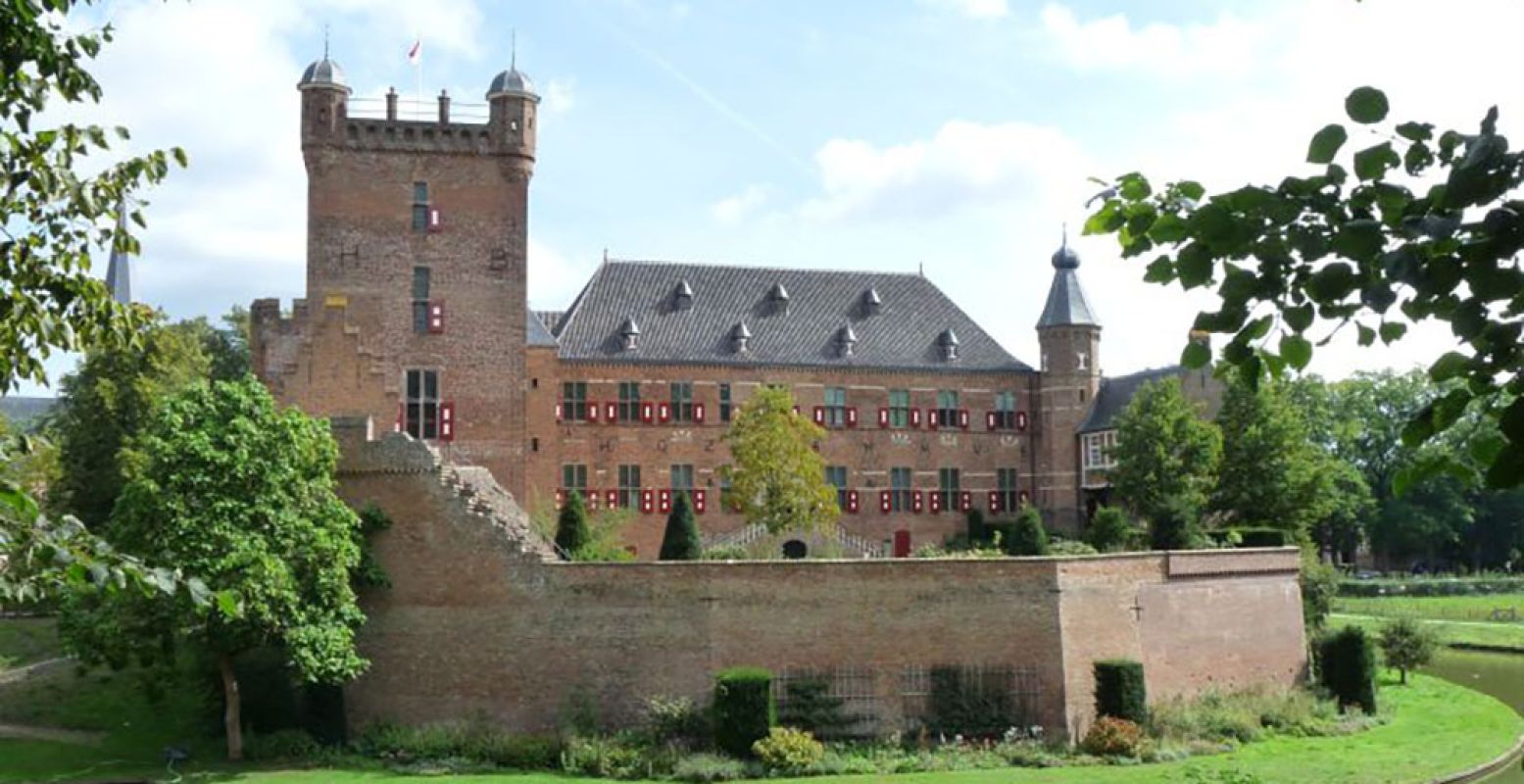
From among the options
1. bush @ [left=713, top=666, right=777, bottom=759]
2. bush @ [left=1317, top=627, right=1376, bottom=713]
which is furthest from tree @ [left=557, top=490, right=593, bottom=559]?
Result: bush @ [left=1317, top=627, right=1376, bottom=713]

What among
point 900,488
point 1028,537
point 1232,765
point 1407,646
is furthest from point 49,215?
point 900,488

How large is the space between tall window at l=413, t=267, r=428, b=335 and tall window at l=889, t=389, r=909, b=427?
16.3 metres

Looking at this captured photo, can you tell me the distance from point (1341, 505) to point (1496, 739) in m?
25.3

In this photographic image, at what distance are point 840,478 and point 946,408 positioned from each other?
13.1 feet

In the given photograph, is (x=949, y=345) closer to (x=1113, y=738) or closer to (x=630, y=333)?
(x=630, y=333)

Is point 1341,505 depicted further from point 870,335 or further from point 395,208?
point 395,208

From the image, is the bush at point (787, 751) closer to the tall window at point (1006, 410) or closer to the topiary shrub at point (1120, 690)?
the topiary shrub at point (1120, 690)

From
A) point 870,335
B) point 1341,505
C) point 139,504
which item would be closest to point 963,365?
point 870,335

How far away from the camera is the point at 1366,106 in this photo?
11.2 ft

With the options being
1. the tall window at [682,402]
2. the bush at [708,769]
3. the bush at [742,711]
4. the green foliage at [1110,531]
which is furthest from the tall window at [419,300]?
the green foliage at [1110,531]

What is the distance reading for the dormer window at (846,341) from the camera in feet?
145

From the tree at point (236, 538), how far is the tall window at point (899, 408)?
2241cm

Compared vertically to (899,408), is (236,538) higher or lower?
lower

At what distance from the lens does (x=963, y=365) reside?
4512cm
